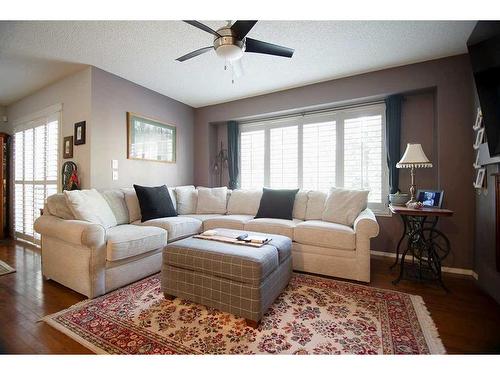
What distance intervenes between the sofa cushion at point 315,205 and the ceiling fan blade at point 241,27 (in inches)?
87.2

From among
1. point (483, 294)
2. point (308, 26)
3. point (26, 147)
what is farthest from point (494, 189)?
point (26, 147)

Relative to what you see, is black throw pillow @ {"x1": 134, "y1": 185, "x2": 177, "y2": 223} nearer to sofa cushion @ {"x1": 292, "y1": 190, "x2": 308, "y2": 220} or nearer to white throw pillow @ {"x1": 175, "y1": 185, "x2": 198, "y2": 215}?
white throw pillow @ {"x1": 175, "y1": 185, "x2": 198, "y2": 215}

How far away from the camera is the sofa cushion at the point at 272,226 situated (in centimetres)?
271

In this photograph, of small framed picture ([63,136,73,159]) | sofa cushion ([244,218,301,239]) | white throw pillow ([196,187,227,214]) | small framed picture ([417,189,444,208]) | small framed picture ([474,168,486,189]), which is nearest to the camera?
small framed picture ([474,168,486,189])

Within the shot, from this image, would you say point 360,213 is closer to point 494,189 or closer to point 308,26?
point 494,189

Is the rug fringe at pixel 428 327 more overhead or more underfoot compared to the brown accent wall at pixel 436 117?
more underfoot

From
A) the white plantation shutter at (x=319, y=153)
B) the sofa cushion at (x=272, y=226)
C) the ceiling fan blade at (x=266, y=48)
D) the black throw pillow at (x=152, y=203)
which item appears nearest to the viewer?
the ceiling fan blade at (x=266, y=48)

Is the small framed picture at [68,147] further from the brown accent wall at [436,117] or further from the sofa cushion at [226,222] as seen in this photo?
the brown accent wall at [436,117]

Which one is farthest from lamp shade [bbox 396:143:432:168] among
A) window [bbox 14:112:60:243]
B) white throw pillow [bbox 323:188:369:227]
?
window [bbox 14:112:60:243]

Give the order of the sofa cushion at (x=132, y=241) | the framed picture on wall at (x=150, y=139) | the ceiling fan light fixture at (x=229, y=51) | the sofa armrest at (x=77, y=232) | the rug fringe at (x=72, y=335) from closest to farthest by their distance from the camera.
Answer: the rug fringe at (x=72, y=335) → the ceiling fan light fixture at (x=229, y=51) → the sofa armrest at (x=77, y=232) → the sofa cushion at (x=132, y=241) → the framed picture on wall at (x=150, y=139)

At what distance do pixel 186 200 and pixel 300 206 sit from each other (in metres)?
1.85

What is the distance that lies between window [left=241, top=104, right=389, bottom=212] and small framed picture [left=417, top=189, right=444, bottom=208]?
0.53 meters

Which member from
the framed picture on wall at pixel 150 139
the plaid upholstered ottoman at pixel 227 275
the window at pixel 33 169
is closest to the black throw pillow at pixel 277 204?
the plaid upholstered ottoman at pixel 227 275

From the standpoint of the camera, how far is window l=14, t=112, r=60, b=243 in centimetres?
349
